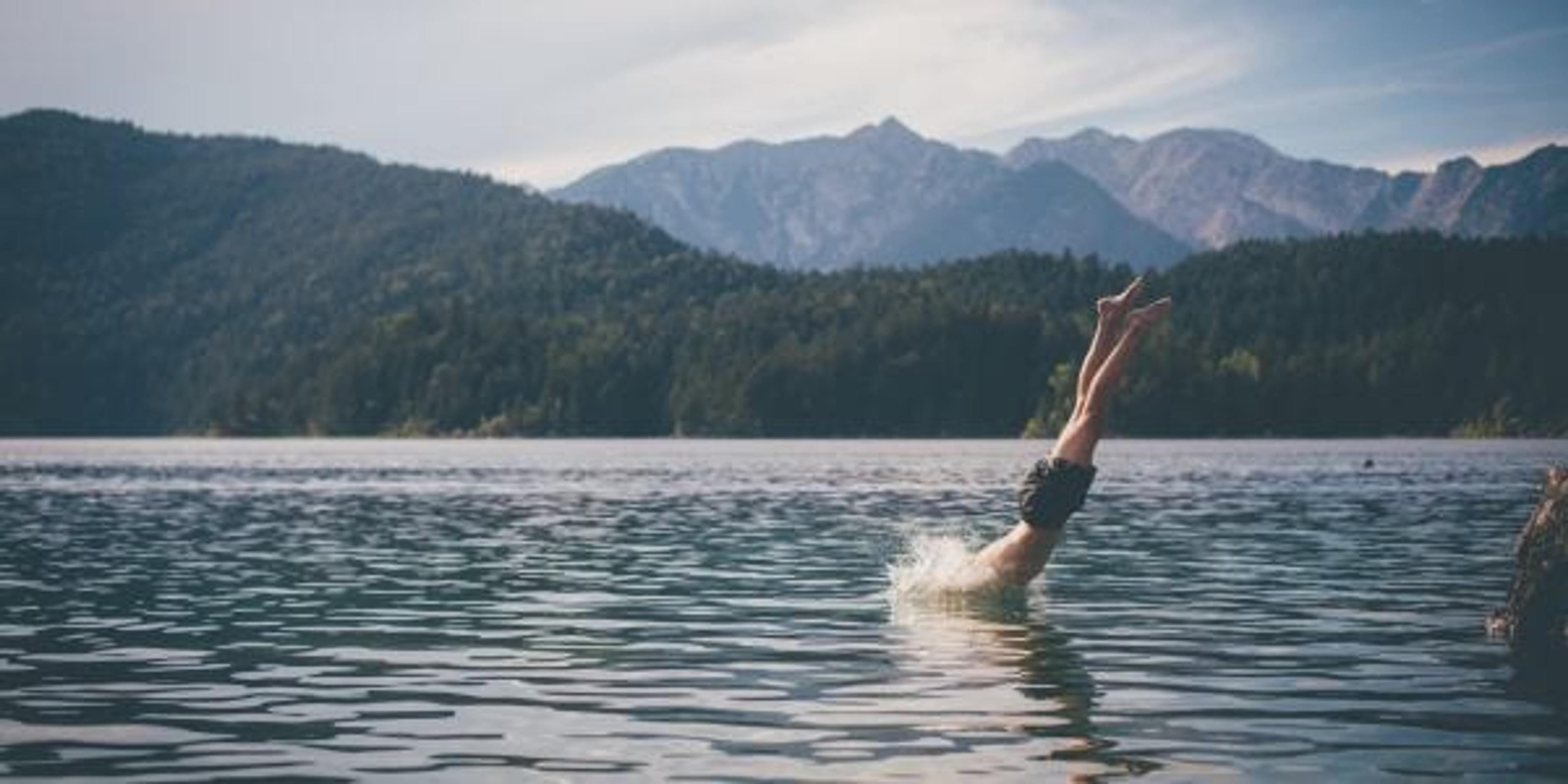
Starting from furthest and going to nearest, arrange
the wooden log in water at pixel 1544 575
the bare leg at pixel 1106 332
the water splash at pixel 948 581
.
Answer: the water splash at pixel 948 581 → the bare leg at pixel 1106 332 → the wooden log in water at pixel 1544 575

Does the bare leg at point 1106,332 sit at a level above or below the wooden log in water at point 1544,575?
above

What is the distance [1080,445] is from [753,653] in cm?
778

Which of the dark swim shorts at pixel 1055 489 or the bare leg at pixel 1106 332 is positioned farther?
the bare leg at pixel 1106 332

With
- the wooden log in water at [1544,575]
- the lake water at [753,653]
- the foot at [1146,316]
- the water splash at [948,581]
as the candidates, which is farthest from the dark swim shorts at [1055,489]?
the wooden log in water at [1544,575]

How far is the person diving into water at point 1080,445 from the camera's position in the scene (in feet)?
95.1

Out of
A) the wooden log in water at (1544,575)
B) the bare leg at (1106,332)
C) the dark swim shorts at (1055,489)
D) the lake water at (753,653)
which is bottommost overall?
the lake water at (753,653)

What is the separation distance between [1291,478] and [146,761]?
83093 mm

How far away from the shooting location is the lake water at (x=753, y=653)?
54.1 feet

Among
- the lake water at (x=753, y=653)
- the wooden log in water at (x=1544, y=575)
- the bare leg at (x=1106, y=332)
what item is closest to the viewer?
the lake water at (x=753, y=653)

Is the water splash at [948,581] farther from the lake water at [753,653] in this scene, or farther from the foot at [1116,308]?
the foot at [1116,308]

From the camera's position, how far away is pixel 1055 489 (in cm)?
2889

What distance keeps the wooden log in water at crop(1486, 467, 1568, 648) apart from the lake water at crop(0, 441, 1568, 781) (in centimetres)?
128

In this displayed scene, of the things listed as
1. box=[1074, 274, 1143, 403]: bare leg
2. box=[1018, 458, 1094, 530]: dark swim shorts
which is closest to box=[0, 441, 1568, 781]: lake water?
box=[1018, 458, 1094, 530]: dark swim shorts

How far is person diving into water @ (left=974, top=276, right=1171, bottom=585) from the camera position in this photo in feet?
95.1
